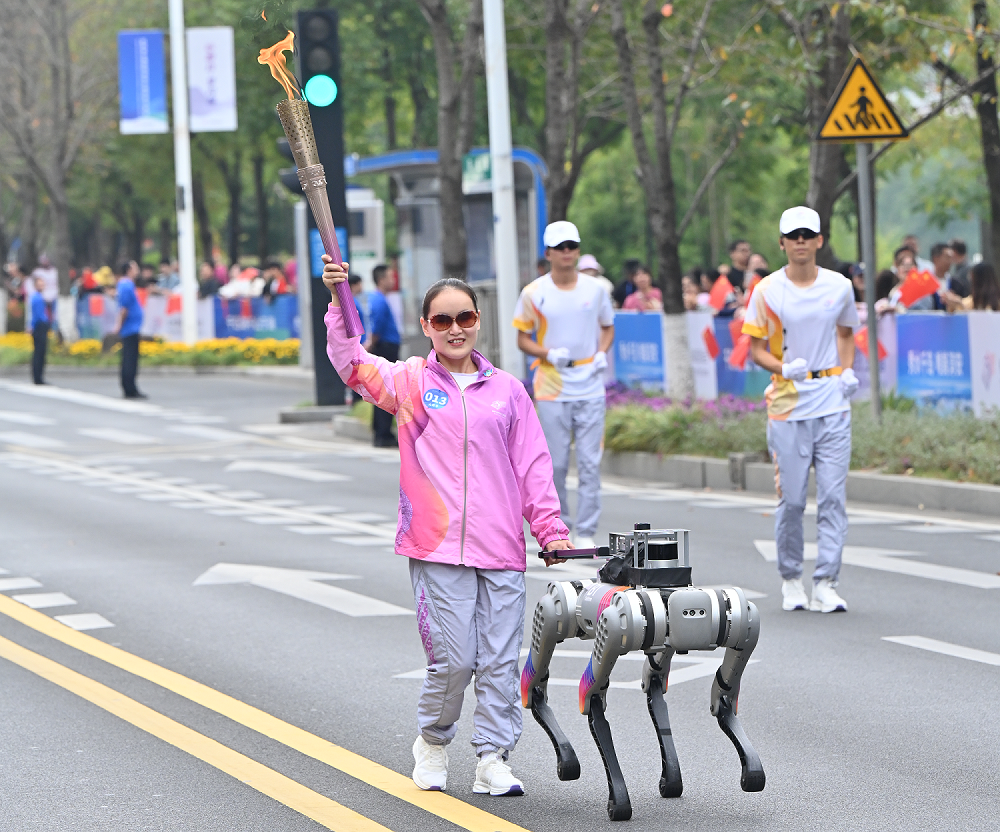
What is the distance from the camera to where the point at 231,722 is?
6734mm

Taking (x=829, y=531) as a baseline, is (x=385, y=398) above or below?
above

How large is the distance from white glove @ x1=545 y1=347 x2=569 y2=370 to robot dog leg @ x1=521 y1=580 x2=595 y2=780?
536 cm

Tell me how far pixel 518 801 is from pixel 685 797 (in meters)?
0.54

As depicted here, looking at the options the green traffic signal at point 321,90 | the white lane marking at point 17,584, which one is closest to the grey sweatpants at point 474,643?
the green traffic signal at point 321,90

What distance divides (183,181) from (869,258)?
72.6 ft

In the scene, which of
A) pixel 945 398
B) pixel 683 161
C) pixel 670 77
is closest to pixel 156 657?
pixel 945 398

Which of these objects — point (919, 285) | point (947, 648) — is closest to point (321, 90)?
point (947, 648)

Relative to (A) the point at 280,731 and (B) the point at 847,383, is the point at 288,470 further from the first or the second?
(A) the point at 280,731

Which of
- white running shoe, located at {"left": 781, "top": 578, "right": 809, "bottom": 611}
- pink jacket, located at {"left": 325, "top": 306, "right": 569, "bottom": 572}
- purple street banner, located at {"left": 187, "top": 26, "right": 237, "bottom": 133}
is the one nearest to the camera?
pink jacket, located at {"left": 325, "top": 306, "right": 569, "bottom": 572}

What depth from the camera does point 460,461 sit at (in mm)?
5562

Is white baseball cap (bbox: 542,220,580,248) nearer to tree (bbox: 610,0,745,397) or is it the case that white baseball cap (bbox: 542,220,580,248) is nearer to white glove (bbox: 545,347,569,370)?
white glove (bbox: 545,347,569,370)

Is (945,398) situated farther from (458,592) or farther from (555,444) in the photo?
(458,592)

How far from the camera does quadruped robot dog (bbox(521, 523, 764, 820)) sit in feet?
17.0

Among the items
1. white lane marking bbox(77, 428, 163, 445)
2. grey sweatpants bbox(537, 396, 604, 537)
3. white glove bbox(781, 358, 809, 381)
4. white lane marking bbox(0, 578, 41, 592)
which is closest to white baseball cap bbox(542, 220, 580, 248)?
grey sweatpants bbox(537, 396, 604, 537)
